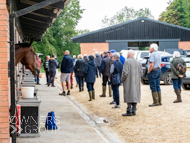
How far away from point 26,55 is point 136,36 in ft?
146

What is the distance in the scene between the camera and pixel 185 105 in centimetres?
1383

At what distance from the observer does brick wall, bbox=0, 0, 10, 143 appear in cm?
630

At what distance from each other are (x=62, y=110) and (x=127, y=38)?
39.6 metres

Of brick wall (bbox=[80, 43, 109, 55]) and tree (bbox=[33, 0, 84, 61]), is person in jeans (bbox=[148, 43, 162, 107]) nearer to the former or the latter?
brick wall (bbox=[80, 43, 109, 55])

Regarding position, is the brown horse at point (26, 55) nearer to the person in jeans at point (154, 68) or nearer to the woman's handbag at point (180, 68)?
the person in jeans at point (154, 68)

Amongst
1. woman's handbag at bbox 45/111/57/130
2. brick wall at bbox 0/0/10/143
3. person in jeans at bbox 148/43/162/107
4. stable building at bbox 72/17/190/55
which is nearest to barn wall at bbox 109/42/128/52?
stable building at bbox 72/17/190/55

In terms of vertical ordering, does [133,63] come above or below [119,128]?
above

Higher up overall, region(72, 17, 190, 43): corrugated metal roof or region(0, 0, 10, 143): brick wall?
region(72, 17, 190, 43): corrugated metal roof

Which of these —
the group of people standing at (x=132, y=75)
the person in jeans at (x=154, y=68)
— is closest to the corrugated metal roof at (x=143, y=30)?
the group of people standing at (x=132, y=75)

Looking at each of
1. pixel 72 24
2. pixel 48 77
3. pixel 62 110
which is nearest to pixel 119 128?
pixel 62 110

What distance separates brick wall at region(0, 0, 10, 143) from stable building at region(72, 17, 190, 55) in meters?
45.8

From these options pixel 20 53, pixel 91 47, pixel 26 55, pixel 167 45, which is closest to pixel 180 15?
pixel 167 45

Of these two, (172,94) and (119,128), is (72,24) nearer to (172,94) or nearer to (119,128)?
(172,94)

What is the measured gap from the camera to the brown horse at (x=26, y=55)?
8765 millimetres
